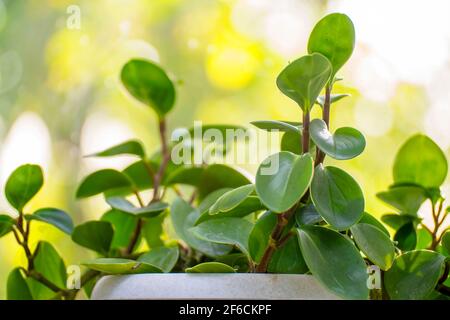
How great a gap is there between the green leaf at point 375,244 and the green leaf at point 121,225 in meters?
0.42

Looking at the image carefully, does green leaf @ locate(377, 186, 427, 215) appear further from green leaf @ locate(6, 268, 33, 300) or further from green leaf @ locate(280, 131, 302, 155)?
green leaf @ locate(6, 268, 33, 300)

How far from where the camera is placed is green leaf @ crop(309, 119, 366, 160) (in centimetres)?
53

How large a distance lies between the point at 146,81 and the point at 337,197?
437 mm

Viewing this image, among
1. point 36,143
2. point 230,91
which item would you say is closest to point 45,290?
point 36,143

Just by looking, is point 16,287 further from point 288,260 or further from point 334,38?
point 334,38

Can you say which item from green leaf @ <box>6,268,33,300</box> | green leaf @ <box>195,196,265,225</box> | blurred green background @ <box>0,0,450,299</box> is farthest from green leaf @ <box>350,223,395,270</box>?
blurred green background @ <box>0,0,450,299</box>

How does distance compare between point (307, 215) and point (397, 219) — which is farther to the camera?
point (397, 219)

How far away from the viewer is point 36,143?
78.3 inches

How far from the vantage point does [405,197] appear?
77 centimetres

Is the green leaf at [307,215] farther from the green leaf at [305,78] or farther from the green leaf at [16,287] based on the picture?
the green leaf at [16,287]

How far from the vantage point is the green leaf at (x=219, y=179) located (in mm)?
840

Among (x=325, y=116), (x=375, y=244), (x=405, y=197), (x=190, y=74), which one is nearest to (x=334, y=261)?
(x=375, y=244)

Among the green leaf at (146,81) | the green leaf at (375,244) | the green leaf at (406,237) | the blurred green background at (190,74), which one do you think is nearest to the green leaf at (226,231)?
the green leaf at (375,244)

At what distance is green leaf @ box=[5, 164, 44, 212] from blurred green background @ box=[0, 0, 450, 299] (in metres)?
1.22
